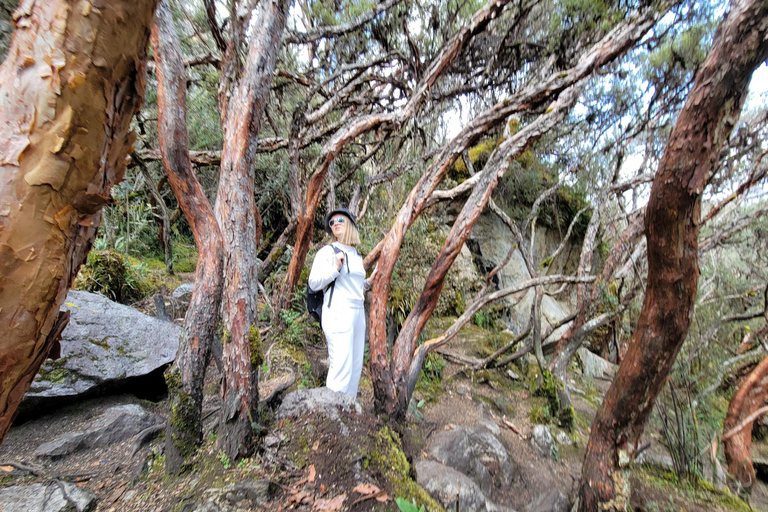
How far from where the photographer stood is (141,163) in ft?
17.0

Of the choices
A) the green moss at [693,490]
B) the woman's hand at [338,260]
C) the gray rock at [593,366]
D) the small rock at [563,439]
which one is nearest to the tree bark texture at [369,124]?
the woman's hand at [338,260]

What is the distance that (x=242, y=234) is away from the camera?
7.84ft

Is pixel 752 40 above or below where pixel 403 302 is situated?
above

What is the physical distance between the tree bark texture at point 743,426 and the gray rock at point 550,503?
2.74 m

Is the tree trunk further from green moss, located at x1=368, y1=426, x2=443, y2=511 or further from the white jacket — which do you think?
the white jacket

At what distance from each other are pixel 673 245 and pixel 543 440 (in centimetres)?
313

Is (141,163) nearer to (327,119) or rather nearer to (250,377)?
(327,119)

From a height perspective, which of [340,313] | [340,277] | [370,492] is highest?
[340,277]

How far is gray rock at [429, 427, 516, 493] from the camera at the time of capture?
3.27 meters

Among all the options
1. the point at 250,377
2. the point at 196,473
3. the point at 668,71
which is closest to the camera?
the point at 196,473

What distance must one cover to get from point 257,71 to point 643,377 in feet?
11.8

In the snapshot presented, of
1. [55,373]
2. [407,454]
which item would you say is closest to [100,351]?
[55,373]

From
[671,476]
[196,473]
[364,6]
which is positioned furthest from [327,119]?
[671,476]

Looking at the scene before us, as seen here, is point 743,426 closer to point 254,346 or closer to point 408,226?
point 408,226
